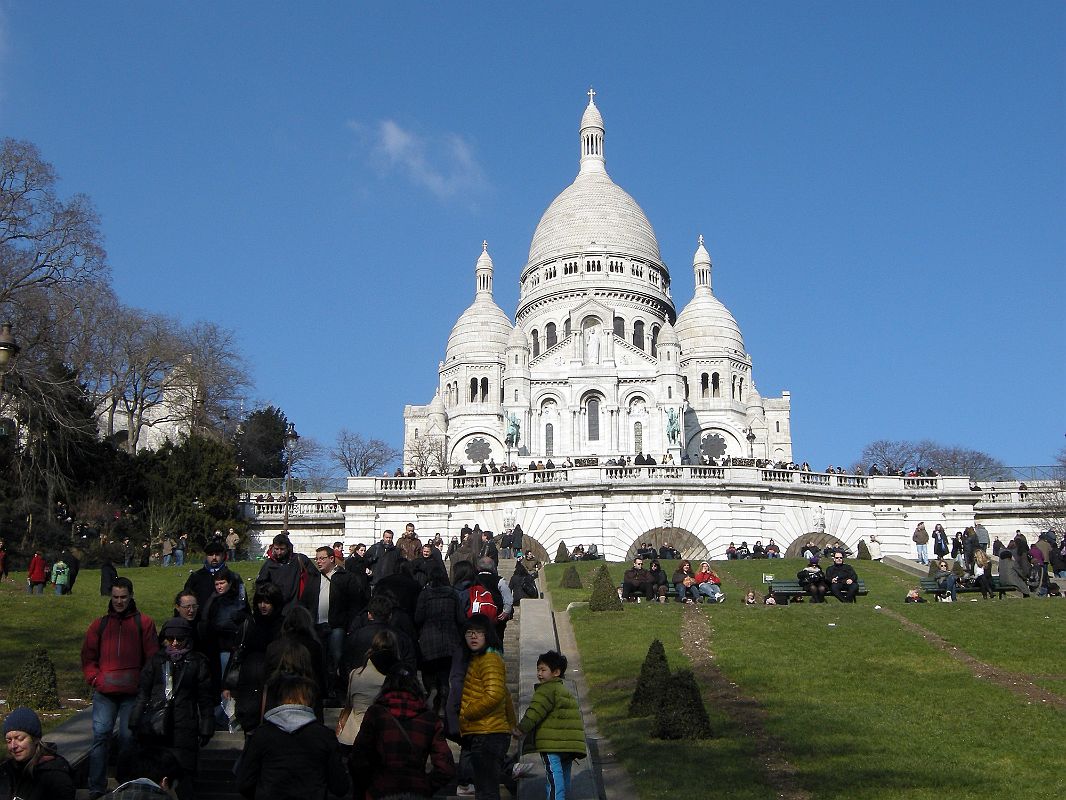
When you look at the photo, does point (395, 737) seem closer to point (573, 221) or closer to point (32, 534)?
point (32, 534)

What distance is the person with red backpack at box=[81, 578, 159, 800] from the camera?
11.0 meters

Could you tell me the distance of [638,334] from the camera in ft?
310

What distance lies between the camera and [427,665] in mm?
12422

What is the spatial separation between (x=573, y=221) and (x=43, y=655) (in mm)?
85828

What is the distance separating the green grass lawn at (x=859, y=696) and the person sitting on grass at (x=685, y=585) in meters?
0.89

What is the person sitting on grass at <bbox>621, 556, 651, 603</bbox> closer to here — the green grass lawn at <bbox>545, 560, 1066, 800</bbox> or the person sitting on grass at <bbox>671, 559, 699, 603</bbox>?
A: the person sitting on grass at <bbox>671, 559, 699, 603</bbox>

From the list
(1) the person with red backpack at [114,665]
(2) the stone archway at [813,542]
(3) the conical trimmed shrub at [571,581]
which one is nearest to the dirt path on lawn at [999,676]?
(3) the conical trimmed shrub at [571,581]

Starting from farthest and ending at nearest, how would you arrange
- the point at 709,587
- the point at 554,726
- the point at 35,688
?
the point at 709,587, the point at 35,688, the point at 554,726

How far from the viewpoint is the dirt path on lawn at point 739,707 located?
40.2 ft

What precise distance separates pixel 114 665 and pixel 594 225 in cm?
8851

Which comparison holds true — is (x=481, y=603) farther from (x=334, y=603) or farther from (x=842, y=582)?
(x=842, y=582)

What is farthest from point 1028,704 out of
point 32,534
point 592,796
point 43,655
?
point 32,534

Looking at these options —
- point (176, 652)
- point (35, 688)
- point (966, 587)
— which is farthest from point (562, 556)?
point (176, 652)

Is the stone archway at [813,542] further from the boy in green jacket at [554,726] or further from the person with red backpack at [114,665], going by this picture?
the person with red backpack at [114,665]
